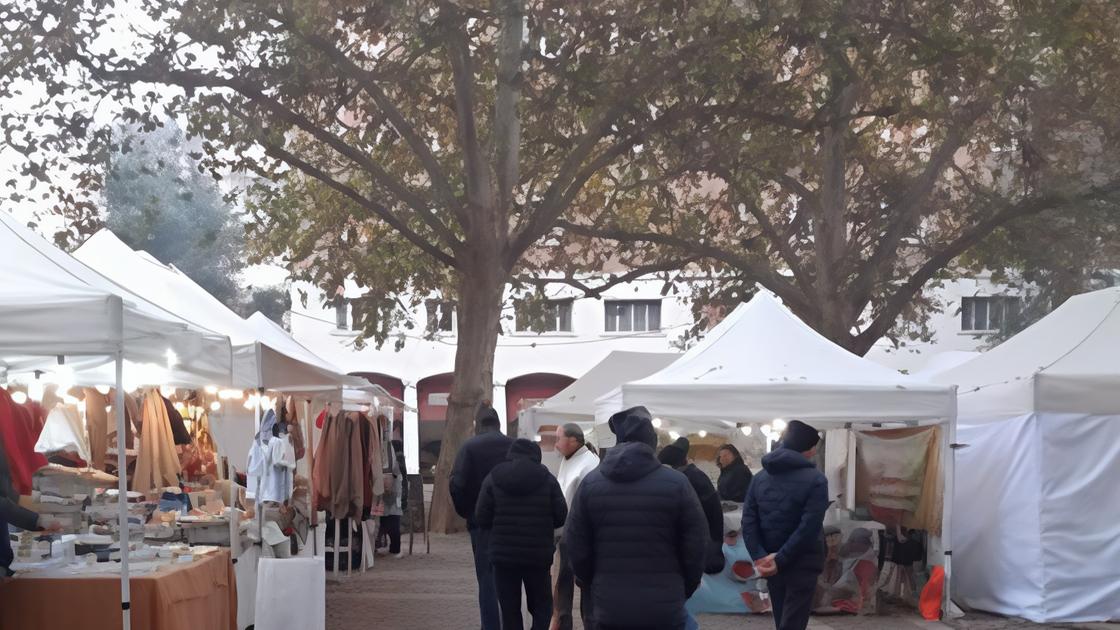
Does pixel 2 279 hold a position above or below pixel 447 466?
above

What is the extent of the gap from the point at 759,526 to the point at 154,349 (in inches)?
162

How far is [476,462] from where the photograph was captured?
1031 cm

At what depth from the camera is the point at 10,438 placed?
9969mm

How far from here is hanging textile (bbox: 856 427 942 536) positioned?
13.6 metres

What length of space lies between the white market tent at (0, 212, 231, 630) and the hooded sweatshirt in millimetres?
2347

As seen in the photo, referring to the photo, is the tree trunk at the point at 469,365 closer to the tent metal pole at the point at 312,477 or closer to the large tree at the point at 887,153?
the large tree at the point at 887,153

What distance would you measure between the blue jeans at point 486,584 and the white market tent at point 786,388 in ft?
8.35

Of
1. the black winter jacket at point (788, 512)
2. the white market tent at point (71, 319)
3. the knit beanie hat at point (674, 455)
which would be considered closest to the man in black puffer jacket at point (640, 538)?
the black winter jacket at point (788, 512)

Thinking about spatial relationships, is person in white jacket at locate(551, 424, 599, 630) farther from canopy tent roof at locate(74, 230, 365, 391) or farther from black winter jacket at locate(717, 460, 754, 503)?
black winter jacket at locate(717, 460, 754, 503)

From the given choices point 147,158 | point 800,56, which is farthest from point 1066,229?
point 147,158

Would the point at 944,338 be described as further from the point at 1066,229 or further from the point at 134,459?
the point at 134,459

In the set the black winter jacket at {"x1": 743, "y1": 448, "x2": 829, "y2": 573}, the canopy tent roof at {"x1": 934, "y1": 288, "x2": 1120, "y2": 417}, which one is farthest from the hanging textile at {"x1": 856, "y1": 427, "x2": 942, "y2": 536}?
the black winter jacket at {"x1": 743, "y1": 448, "x2": 829, "y2": 573}

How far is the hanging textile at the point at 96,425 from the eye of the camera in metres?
13.8

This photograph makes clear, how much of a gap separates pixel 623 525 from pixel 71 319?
10.5 feet
